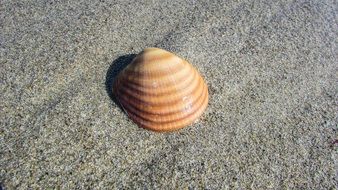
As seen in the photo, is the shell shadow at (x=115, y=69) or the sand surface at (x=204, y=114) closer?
the sand surface at (x=204, y=114)

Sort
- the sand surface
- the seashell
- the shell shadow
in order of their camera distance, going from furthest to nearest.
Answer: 1. the shell shadow
2. the seashell
3. the sand surface

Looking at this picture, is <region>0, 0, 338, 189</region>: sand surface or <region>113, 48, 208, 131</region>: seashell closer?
<region>0, 0, 338, 189</region>: sand surface

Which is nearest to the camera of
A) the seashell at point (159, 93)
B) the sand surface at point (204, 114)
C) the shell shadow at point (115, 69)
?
the sand surface at point (204, 114)

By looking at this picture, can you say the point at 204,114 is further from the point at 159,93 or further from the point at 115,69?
the point at 115,69

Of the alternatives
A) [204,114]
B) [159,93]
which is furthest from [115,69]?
[204,114]

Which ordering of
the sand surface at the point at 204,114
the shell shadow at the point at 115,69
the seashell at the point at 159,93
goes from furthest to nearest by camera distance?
the shell shadow at the point at 115,69, the seashell at the point at 159,93, the sand surface at the point at 204,114

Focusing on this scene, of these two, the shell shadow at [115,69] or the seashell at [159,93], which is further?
the shell shadow at [115,69]
